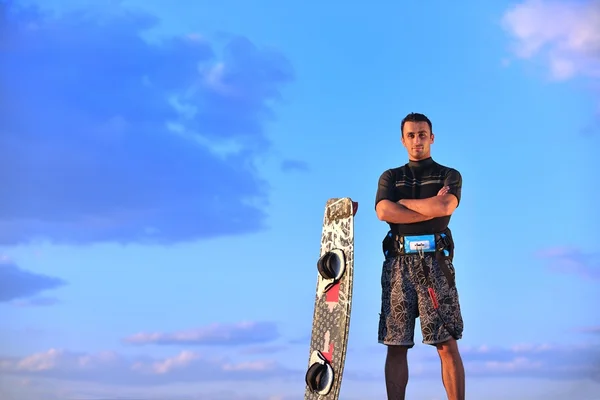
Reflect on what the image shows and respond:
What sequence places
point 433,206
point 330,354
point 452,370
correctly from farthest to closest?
point 330,354 < point 433,206 < point 452,370

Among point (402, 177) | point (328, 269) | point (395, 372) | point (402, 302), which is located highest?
point (402, 177)

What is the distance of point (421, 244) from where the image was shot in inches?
289

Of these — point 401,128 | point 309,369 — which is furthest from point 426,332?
point 401,128

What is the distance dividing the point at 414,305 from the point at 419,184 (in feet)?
4.24

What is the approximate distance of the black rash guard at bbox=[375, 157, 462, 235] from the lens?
24.6 ft

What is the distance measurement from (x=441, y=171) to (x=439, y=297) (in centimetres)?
137

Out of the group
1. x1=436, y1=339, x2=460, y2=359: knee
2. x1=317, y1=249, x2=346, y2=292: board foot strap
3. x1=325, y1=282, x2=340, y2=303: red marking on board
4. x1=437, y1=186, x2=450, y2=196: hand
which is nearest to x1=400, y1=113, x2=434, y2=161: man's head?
x1=437, y1=186, x2=450, y2=196: hand

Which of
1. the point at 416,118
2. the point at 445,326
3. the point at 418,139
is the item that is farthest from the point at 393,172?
the point at 445,326

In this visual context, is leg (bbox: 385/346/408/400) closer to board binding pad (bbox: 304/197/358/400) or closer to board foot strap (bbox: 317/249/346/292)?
board binding pad (bbox: 304/197/358/400)

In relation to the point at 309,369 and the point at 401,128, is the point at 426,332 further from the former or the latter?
the point at 401,128

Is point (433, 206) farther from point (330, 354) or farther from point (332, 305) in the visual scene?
point (330, 354)

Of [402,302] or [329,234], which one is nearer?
[402,302]

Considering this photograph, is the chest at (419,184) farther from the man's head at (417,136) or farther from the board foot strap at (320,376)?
the board foot strap at (320,376)

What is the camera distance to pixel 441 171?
7668mm
